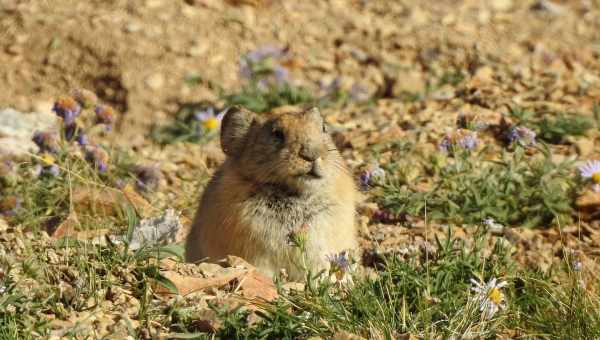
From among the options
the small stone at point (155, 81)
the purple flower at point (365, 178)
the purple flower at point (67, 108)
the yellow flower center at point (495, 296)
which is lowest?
the small stone at point (155, 81)

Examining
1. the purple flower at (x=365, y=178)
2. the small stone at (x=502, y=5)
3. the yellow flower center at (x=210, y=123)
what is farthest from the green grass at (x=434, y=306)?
the small stone at (x=502, y=5)

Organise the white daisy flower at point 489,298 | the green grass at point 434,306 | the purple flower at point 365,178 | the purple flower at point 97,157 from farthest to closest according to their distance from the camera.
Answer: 1. the purple flower at point 97,157
2. the purple flower at point 365,178
3. the white daisy flower at point 489,298
4. the green grass at point 434,306

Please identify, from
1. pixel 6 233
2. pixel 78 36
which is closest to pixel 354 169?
pixel 6 233

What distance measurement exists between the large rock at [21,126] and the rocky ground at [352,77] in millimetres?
26

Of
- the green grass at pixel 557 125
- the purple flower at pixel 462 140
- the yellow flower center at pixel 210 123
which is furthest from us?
the yellow flower center at pixel 210 123

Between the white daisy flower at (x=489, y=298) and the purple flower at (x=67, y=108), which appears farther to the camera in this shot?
the purple flower at (x=67, y=108)

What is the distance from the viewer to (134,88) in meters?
9.44

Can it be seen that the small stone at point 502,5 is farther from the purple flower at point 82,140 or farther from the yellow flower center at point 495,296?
the yellow flower center at point 495,296

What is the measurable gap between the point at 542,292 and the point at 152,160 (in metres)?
4.31

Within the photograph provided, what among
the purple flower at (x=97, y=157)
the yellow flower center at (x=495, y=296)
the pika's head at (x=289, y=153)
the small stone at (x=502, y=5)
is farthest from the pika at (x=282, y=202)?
the small stone at (x=502, y=5)

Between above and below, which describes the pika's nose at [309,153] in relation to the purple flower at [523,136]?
above

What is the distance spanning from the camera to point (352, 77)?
31.9 ft

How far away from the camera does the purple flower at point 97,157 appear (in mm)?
7016

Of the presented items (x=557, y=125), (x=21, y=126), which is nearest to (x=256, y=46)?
(x=21, y=126)
